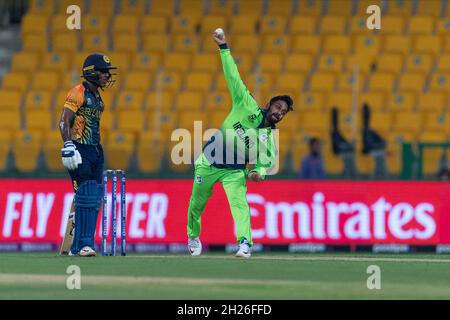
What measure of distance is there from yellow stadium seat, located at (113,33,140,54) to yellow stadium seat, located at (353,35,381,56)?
4.06m

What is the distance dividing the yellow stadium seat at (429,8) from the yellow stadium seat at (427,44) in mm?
1231

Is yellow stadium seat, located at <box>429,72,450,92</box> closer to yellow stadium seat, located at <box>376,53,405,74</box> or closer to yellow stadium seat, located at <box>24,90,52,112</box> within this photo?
yellow stadium seat, located at <box>376,53,405,74</box>

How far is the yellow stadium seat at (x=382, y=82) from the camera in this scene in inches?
1051

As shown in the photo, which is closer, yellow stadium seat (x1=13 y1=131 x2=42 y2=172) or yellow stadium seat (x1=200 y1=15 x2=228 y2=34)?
yellow stadium seat (x1=13 y1=131 x2=42 y2=172)

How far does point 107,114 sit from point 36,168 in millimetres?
3590

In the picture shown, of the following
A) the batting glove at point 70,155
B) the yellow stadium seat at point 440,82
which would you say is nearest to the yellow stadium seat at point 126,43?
the yellow stadium seat at point 440,82

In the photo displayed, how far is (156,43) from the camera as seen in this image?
28.1 m

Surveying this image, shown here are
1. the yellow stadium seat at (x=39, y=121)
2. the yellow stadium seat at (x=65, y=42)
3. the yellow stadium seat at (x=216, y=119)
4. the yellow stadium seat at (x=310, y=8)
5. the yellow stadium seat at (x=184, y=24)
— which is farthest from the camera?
the yellow stadium seat at (x=310, y=8)

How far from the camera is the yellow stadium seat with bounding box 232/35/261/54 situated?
28000 mm

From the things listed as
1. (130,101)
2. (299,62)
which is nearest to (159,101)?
(130,101)

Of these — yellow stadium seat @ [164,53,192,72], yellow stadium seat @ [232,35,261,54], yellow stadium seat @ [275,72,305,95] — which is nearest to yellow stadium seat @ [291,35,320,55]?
yellow stadium seat @ [232,35,261,54]

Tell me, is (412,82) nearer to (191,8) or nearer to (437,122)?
(437,122)

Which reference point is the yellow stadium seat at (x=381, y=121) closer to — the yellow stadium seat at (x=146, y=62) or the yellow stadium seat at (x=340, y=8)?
the yellow stadium seat at (x=340, y=8)

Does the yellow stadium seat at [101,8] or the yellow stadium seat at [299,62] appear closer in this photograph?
the yellow stadium seat at [299,62]
